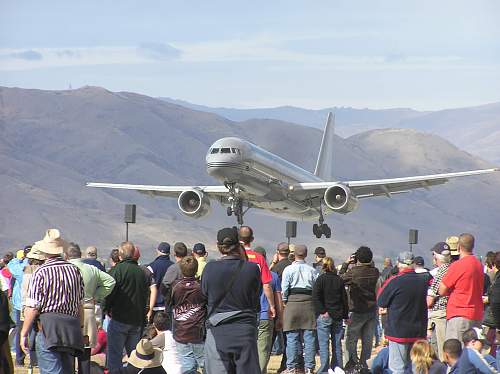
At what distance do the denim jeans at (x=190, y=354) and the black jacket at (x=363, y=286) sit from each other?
146 inches

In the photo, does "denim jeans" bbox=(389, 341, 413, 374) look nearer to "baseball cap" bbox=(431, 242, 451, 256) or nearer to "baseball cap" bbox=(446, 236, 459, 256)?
"baseball cap" bbox=(431, 242, 451, 256)

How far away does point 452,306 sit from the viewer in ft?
39.2

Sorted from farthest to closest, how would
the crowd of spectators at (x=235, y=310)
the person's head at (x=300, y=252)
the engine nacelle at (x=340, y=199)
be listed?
the engine nacelle at (x=340, y=199) < the person's head at (x=300, y=252) < the crowd of spectators at (x=235, y=310)

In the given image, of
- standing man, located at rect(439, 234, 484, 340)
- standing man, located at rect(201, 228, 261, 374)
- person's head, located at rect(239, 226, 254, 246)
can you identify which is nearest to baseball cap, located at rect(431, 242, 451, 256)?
standing man, located at rect(439, 234, 484, 340)

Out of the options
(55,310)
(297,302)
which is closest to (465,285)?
(297,302)

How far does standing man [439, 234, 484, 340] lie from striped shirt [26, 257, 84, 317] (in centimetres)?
427

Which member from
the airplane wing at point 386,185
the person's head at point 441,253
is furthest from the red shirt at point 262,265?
the airplane wing at point 386,185

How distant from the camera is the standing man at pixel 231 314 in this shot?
30.5 ft

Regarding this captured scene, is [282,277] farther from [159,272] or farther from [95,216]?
[95,216]

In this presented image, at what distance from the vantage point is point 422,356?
10578mm

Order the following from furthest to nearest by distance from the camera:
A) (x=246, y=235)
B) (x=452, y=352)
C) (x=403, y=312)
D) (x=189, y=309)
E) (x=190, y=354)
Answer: (x=403, y=312)
(x=246, y=235)
(x=190, y=354)
(x=189, y=309)
(x=452, y=352)

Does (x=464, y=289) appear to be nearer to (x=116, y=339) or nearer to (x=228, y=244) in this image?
(x=228, y=244)

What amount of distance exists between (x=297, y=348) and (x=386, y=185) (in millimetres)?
25308

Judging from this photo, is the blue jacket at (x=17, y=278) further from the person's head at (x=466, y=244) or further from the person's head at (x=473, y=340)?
the person's head at (x=473, y=340)
